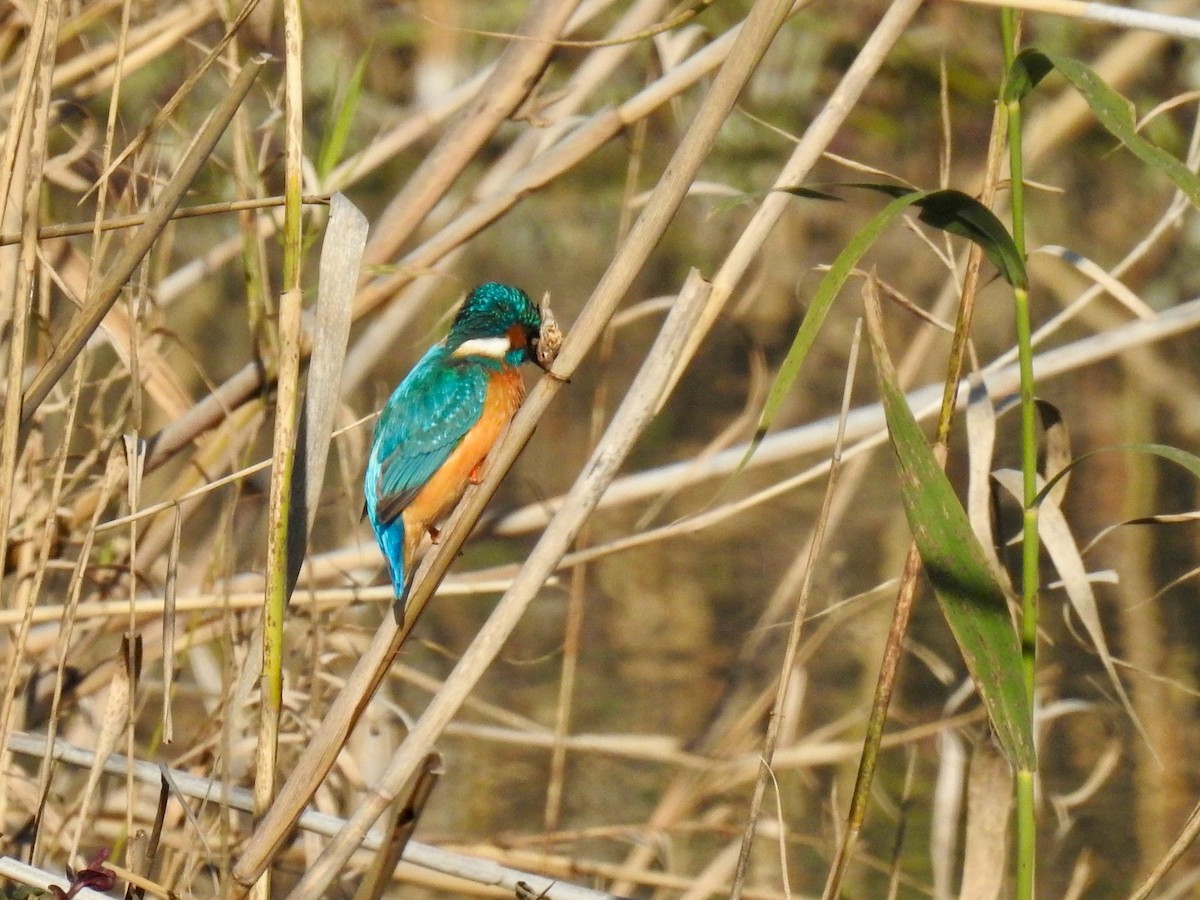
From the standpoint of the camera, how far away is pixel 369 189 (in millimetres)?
6223

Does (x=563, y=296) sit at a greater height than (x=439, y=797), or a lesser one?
greater

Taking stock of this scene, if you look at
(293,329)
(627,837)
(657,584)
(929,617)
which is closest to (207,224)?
(657,584)

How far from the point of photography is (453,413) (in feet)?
10.5

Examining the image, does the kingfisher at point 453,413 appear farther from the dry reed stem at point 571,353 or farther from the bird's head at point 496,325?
the dry reed stem at point 571,353

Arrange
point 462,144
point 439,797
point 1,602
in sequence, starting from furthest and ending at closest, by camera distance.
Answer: point 439,797 < point 462,144 < point 1,602

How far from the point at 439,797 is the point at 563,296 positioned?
3260 millimetres

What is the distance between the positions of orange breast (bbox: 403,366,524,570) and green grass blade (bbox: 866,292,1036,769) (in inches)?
65.3

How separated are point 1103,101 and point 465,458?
187cm

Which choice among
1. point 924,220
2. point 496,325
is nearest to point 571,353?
point 924,220

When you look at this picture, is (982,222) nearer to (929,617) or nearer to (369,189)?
(929,617)

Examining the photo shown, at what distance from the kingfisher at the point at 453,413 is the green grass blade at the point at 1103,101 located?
1.55 metres

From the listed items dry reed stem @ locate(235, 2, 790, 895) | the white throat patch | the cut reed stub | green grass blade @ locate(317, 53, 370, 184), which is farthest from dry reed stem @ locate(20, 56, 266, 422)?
the white throat patch

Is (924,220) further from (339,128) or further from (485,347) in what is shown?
(485,347)

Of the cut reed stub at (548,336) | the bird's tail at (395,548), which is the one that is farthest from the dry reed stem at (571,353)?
the bird's tail at (395,548)
